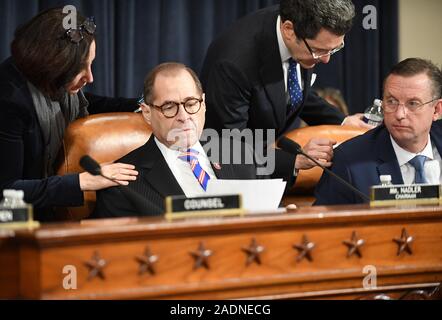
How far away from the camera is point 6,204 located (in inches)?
80.2

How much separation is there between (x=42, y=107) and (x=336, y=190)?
93 centimetres

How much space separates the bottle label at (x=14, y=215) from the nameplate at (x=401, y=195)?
2.81 ft

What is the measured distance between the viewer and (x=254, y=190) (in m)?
2.29

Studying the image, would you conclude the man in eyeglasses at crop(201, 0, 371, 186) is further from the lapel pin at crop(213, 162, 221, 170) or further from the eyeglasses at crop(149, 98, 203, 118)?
the eyeglasses at crop(149, 98, 203, 118)

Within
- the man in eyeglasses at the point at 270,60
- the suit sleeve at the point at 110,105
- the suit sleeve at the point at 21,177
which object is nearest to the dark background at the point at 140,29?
the suit sleeve at the point at 110,105

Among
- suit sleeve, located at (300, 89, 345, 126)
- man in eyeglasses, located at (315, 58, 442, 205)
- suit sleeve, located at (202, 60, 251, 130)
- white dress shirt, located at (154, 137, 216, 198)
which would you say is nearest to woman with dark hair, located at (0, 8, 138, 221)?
white dress shirt, located at (154, 137, 216, 198)

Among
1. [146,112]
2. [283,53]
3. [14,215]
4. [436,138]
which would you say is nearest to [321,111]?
[283,53]

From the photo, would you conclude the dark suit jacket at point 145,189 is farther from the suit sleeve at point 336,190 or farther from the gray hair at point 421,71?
the gray hair at point 421,71

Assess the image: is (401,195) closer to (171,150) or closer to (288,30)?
(171,150)

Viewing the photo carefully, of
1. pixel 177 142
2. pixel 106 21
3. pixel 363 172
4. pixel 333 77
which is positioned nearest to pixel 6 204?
pixel 177 142

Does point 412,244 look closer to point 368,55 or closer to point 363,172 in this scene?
point 363,172

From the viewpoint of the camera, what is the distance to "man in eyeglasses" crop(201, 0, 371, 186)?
10.2 ft

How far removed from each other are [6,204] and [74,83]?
845 millimetres

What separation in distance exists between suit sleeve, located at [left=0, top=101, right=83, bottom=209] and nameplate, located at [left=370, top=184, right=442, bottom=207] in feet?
2.94
